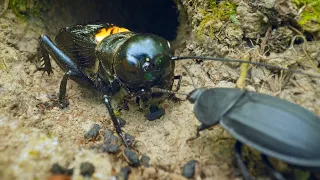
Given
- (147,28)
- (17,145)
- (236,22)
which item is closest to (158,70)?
(236,22)

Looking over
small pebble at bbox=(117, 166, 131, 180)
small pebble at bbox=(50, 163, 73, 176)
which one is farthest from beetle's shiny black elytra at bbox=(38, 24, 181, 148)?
small pebble at bbox=(50, 163, 73, 176)

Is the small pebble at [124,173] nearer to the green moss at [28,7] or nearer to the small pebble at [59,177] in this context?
the small pebble at [59,177]

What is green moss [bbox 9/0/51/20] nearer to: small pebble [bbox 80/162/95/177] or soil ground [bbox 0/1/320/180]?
soil ground [bbox 0/1/320/180]

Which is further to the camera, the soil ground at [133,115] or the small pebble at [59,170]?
the soil ground at [133,115]

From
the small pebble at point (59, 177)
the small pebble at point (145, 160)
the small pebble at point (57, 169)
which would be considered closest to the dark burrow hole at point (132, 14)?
the small pebble at point (145, 160)

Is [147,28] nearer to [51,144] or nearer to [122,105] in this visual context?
[122,105]

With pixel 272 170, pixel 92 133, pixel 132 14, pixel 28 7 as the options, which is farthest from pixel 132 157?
pixel 132 14
